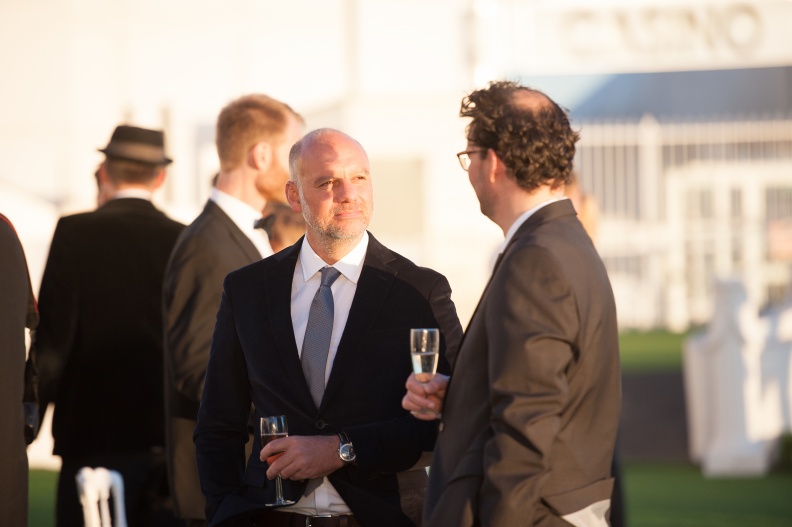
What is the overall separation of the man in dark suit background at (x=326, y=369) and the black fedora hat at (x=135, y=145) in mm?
2132

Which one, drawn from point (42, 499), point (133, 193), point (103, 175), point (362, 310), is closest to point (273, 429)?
point (362, 310)

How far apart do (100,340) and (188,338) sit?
1.09 metres

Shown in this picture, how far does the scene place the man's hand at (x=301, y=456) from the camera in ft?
12.1

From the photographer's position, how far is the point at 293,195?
422 centimetres

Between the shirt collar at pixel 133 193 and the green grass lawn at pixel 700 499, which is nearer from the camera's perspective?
the shirt collar at pixel 133 193

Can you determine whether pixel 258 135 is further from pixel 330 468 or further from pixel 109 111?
pixel 109 111

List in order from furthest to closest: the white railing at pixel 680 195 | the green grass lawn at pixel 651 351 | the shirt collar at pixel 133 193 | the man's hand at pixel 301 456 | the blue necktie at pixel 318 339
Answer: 1. the white railing at pixel 680 195
2. the green grass lawn at pixel 651 351
3. the shirt collar at pixel 133 193
4. the blue necktie at pixel 318 339
5. the man's hand at pixel 301 456

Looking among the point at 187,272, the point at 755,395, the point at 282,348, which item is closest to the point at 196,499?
the point at 187,272

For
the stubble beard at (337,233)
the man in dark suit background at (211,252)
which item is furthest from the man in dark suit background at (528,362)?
the man in dark suit background at (211,252)

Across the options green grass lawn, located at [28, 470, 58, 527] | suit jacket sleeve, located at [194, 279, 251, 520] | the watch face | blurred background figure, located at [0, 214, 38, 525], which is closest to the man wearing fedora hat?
blurred background figure, located at [0, 214, 38, 525]

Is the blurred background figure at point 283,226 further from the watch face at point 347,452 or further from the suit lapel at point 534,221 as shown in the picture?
the suit lapel at point 534,221

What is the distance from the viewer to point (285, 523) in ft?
12.6

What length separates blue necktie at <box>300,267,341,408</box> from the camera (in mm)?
3898

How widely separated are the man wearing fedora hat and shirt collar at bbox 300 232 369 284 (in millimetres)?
1957
